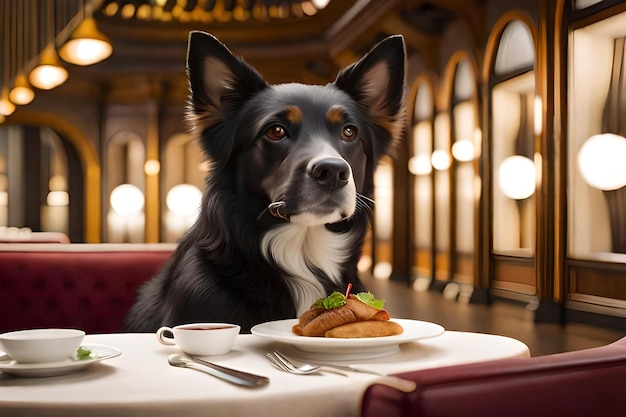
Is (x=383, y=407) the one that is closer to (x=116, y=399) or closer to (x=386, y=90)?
(x=116, y=399)

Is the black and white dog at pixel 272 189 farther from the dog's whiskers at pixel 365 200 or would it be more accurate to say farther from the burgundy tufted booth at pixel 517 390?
the burgundy tufted booth at pixel 517 390

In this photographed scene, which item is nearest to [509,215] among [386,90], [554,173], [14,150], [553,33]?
[554,173]

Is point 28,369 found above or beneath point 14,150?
beneath

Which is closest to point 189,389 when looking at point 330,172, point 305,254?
point 330,172

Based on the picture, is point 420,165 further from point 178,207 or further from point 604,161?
point 178,207

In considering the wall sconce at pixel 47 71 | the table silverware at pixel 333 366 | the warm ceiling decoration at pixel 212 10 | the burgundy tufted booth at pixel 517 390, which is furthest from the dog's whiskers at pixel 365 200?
the warm ceiling decoration at pixel 212 10
